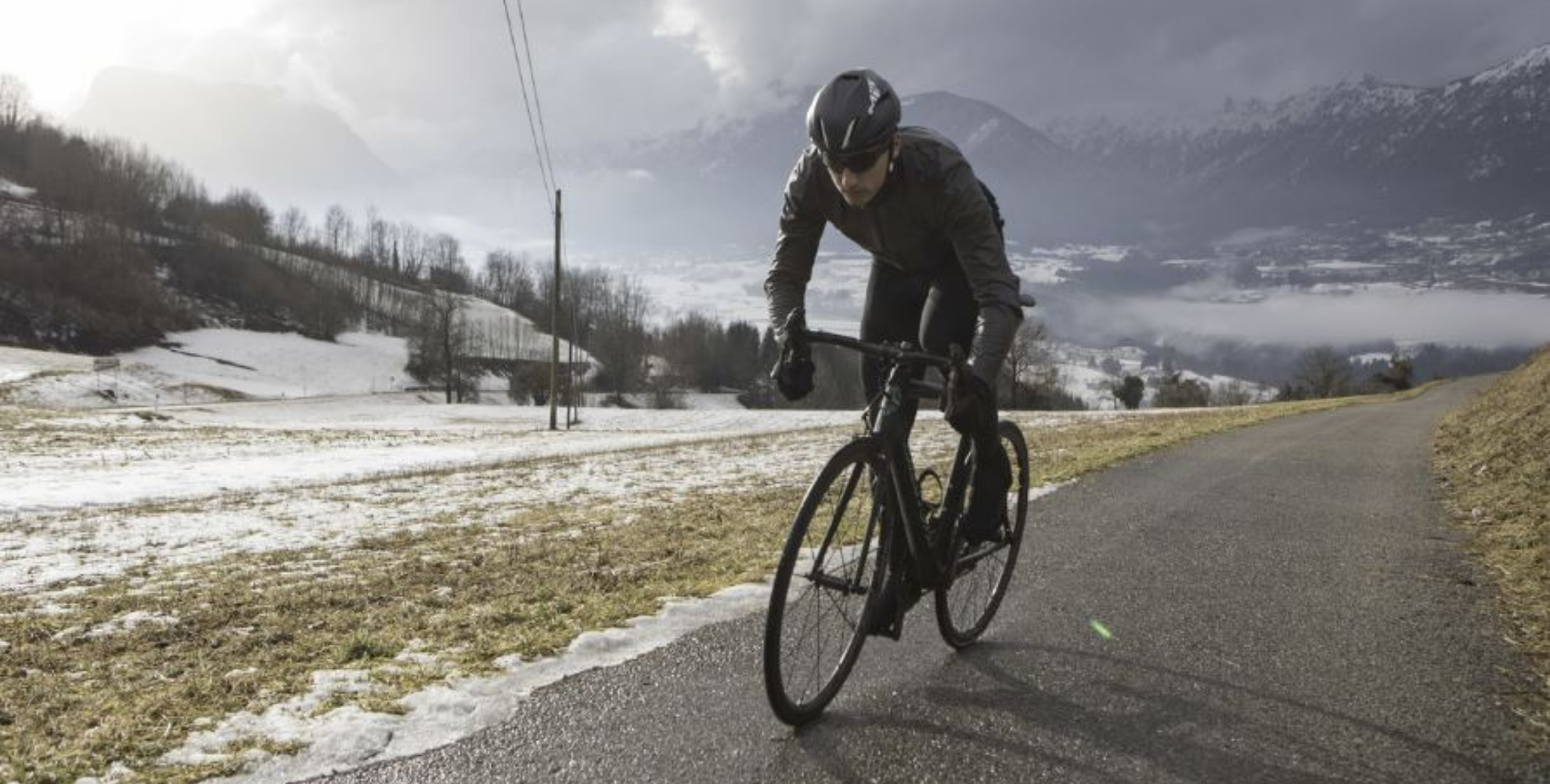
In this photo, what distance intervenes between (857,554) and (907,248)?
4.28ft

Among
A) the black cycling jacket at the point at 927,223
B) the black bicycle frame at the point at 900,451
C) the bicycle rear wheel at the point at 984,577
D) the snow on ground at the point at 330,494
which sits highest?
the black cycling jacket at the point at 927,223

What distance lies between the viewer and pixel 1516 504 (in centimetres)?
716

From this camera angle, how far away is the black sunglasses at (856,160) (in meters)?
2.99

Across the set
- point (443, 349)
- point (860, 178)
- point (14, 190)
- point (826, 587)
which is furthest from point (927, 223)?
point (14, 190)

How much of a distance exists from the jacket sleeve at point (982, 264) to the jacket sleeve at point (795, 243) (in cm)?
56

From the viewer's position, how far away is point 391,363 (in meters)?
112

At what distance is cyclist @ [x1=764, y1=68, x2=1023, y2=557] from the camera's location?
9.98 ft

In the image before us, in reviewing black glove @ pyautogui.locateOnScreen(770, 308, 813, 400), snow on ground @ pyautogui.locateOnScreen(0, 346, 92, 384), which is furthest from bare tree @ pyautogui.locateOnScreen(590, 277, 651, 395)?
black glove @ pyautogui.locateOnScreen(770, 308, 813, 400)

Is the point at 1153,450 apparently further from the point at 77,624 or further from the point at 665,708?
the point at 77,624

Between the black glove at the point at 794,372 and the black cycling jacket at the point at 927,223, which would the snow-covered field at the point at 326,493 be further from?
the black cycling jacket at the point at 927,223

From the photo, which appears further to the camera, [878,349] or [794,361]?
[794,361]

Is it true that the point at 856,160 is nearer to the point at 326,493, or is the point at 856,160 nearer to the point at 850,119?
the point at 850,119

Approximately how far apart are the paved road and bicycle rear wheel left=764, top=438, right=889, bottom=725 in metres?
0.16

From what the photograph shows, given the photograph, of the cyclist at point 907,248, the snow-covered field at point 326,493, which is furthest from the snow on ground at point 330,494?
the cyclist at point 907,248
